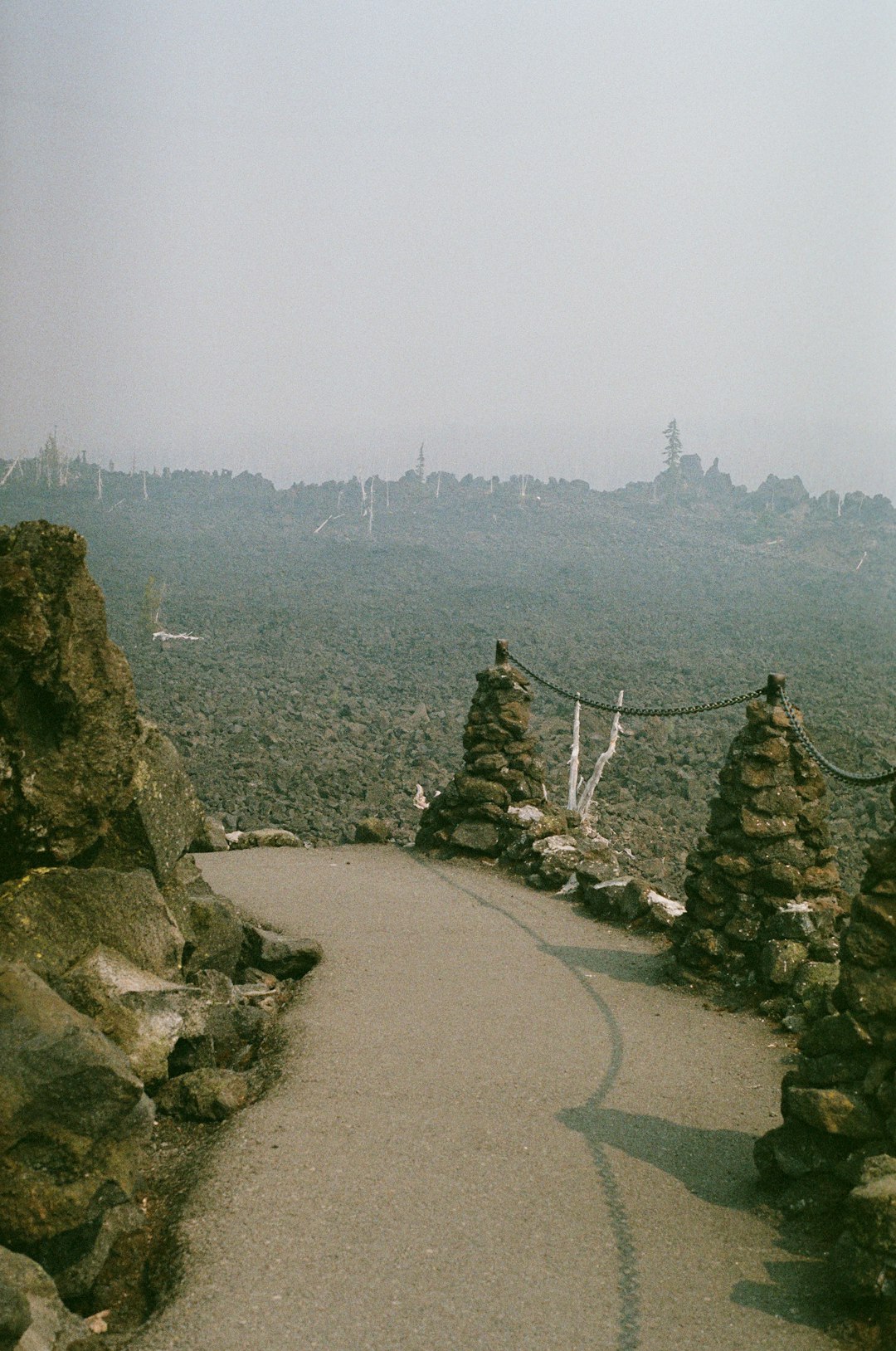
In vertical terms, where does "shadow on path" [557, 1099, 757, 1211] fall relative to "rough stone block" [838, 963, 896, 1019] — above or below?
below

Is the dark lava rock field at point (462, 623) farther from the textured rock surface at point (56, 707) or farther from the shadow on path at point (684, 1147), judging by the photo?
the textured rock surface at point (56, 707)

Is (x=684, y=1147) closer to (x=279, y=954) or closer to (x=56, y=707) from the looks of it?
(x=279, y=954)

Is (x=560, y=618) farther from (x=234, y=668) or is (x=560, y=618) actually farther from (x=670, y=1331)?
(x=670, y=1331)

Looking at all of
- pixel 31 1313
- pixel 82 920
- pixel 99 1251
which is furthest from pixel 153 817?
pixel 31 1313

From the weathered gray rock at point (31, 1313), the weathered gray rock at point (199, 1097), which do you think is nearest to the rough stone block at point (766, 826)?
the weathered gray rock at point (199, 1097)

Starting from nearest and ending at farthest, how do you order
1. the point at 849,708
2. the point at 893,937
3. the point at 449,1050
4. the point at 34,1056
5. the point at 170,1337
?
1. the point at 170,1337
2. the point at 34,1056
3. the point at 893,937
4. the point at 449,1050
5. the point at 849,708

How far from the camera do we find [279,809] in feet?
74.1

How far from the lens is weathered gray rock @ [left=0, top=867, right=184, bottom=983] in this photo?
202 inches

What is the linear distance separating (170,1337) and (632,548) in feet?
274

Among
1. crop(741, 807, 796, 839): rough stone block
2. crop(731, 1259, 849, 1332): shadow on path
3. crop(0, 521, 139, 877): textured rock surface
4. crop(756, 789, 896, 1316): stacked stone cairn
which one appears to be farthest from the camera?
crop(741, 807, 796, 839): rough stone block

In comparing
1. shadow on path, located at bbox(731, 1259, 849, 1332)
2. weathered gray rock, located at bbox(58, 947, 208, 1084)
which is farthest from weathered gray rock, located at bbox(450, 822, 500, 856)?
shadow on path, located at bbox(731, 1259, 849, 1332)

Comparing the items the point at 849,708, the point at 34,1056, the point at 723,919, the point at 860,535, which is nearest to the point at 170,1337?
the point at 34,1056

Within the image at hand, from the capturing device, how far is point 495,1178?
4867mm

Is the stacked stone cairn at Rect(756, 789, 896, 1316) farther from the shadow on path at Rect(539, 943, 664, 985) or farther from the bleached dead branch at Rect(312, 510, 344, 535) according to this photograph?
the bleached dead branch at Rect(312, 510, 344, 535)
